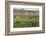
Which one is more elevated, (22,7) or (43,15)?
(22,7)

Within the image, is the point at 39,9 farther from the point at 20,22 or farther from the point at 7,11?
the point at 7,11

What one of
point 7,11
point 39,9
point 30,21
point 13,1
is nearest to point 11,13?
point 7,11

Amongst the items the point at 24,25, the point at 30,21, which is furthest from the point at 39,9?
the point at 24,25

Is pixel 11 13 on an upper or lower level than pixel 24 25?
upper

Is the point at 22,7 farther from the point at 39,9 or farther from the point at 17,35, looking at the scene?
the point at 17,35

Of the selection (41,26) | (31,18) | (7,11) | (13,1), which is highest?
(13,1)

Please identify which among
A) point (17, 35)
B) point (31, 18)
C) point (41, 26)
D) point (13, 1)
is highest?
point (13, 1)
